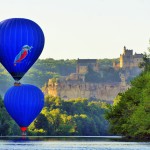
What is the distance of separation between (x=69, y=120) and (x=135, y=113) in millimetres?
60718

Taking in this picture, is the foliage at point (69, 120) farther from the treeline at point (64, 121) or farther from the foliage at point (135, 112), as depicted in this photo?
the foliage at point (135, 112)

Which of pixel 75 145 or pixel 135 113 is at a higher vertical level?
pixel 135 113

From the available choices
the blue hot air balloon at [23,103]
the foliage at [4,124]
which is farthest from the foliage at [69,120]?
the blue hot air balloon at [23,103]

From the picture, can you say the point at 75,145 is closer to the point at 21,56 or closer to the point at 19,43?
the point at 21,56

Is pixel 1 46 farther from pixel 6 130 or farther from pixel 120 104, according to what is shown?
pixel 6 130

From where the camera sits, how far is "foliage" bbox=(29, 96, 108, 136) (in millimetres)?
136125

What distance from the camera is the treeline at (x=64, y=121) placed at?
121m

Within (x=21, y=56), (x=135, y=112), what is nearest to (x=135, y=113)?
(x=135, y=112)

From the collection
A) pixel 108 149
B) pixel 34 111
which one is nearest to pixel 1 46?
pixel 34 111

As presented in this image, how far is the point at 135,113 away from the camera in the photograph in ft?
287

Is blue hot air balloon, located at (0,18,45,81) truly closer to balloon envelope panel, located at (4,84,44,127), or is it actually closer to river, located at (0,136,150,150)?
balloon envelope panel, located at (4,84,44,127)

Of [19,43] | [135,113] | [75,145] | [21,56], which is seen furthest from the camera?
[135,113]

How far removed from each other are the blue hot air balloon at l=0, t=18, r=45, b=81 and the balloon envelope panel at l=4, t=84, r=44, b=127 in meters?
2.03

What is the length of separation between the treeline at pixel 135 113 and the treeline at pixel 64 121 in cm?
2285
